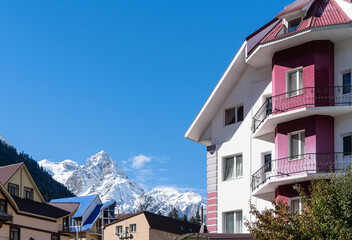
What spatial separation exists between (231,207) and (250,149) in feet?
10.9

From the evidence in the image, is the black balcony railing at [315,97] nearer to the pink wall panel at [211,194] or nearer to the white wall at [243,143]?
the white wall at [243,143]

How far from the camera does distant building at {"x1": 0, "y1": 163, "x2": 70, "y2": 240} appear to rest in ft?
212

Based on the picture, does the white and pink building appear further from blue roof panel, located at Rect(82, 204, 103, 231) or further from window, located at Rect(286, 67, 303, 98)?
blue roof panel, located at Rect(82, 204, 103, 231)

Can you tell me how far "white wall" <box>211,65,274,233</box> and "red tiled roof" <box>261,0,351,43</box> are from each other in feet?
8.53

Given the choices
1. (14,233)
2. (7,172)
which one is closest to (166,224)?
(7,172)

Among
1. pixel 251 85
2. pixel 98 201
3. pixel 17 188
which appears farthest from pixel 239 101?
pixel 98 201

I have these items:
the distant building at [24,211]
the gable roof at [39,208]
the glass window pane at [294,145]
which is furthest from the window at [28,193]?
the glass window pane at [294,145]

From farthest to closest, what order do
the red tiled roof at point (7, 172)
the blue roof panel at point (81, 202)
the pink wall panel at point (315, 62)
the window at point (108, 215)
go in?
the window at point (108, 215) < the blue roof panel at point (81, 202) < the red tiled roof at point (7, 172) < the pink wall panel at point (315, 62)

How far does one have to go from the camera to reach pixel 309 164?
33500 millimetres

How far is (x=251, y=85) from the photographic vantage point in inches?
1542

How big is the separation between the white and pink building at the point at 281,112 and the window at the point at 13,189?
3304cm

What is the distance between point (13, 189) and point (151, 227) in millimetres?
29906

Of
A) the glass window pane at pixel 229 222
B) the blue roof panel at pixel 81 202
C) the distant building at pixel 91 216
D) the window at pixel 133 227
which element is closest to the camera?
the glass window pane at pixel 229 222

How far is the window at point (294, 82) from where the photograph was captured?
3497cm
